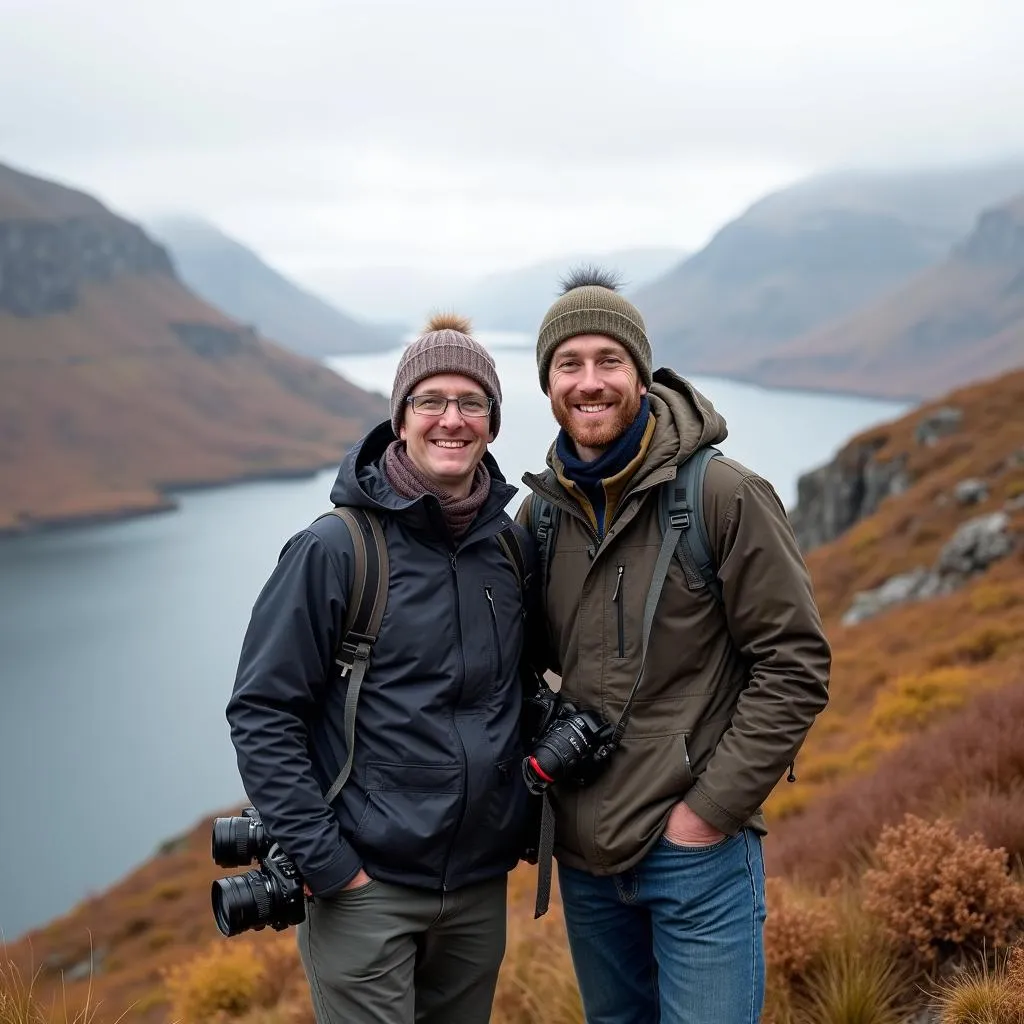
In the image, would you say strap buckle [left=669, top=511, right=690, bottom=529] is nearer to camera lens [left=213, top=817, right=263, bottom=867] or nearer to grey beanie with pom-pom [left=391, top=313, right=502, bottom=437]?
grey beanie with pom-pom [left=391, top=313, right=502, bottom=437]

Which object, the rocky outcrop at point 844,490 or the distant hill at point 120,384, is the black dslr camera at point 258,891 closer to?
the rocky outcrop at point 844,490

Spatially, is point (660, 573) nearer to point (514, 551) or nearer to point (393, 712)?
point (514, 551)

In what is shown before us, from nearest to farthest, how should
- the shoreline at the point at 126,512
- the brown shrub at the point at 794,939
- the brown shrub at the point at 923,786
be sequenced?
the brown shrub at the point at 794,939, the brown shrub at the point at 923,786, the shoreline at the point at 126,512

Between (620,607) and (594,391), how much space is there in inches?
24.4

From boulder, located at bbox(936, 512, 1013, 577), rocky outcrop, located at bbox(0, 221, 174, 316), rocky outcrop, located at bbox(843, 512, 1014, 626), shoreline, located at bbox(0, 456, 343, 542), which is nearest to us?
boulder, located at bbox(936, 512, 1013, 577)

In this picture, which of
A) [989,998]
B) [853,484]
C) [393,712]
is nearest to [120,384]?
[853,484]

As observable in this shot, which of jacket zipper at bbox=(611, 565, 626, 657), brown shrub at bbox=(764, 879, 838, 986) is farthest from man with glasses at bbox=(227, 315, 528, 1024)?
brown shrub at bbox=(764, 879, 838, 986)

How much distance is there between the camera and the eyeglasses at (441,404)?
9.46 feet

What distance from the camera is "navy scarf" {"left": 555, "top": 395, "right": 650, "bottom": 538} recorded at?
274 centimetres

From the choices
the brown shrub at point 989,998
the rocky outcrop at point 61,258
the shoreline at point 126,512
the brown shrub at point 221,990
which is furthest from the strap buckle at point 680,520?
the rocky outcrop at point 61,258

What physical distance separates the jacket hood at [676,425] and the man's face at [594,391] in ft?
0.25

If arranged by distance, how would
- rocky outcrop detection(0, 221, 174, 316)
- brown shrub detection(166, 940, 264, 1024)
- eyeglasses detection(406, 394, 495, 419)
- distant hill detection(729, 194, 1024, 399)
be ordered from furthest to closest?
1. distant hill detection(729, 194, 1024, 399)
2. rocky outcrop detection(0, 221, 174, 316)
3. brown shrub detection(166, 940, 264, 1024)
4. eyeglasses detection(406, 394, 495, 419)

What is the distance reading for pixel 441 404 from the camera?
2895 mm

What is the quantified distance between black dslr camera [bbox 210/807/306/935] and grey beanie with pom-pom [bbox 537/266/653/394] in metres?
1.55
